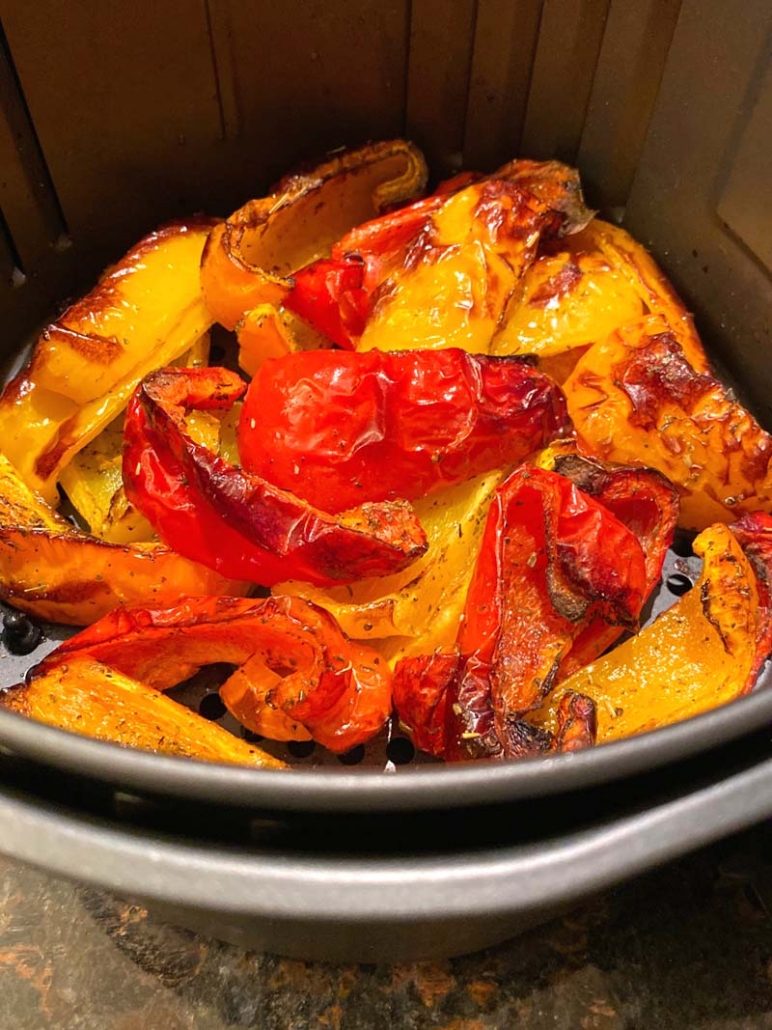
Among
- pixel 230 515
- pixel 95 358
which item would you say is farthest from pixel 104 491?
pixel 230 515

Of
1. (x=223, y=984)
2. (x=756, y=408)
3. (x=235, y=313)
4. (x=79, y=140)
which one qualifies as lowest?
(x=223, y=984)

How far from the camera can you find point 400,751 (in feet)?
2.97

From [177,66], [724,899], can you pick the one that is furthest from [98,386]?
[724,899]

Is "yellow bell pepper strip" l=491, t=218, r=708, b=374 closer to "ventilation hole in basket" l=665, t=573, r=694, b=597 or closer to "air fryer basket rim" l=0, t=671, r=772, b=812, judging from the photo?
"ventilation hole in basket" l=665, t=573, r=694, b=597

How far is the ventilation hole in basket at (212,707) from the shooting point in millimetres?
918

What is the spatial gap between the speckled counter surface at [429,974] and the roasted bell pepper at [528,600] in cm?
25

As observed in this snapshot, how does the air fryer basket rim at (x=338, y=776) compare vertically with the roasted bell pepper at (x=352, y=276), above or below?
above

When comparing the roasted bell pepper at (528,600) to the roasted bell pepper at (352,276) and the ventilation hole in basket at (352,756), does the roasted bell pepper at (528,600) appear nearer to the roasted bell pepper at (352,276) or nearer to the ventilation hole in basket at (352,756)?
the ventilation hole in basket at (352,756)

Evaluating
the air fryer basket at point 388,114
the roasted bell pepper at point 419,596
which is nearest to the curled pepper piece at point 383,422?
the roasted bell pepper at point 419,596

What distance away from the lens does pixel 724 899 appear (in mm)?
885

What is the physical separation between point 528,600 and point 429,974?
386 millimetres

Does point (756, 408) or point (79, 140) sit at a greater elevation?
point (79, 140)

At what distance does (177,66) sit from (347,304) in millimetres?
410

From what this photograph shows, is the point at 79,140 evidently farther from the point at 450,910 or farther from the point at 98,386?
the point at 450,910
